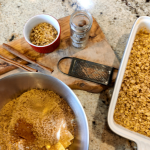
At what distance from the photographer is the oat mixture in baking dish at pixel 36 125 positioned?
77 centimetres

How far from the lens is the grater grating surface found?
0.90m

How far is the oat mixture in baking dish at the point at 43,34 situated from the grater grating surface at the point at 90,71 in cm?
20

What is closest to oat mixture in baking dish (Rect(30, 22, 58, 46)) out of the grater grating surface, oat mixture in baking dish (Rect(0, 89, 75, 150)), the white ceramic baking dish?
the grater grating surface

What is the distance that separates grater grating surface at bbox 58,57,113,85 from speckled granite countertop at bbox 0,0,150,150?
0.40 ft

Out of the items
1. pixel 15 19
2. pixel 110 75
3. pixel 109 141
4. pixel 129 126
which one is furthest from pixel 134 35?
pixel 15 19

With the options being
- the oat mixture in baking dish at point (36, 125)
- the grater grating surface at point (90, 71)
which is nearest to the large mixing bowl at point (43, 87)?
the oat mixture in baking dish at point (36, 125)

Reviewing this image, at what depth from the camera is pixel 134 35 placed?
0.92 m

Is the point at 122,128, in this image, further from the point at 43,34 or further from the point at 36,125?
the point at 43,34

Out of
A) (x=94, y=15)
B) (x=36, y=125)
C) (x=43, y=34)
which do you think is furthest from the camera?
(x=94, y=15)

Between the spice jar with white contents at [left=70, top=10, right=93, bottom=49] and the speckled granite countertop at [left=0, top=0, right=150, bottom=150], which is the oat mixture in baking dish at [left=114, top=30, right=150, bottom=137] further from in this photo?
the spice jar with white contents at [left=70, top=10, right=93, bottom=49]

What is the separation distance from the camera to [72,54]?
95cm

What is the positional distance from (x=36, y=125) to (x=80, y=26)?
0.61 meters

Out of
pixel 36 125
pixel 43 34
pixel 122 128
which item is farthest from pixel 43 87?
pixel 122 128

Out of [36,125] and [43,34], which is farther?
[43,34]
